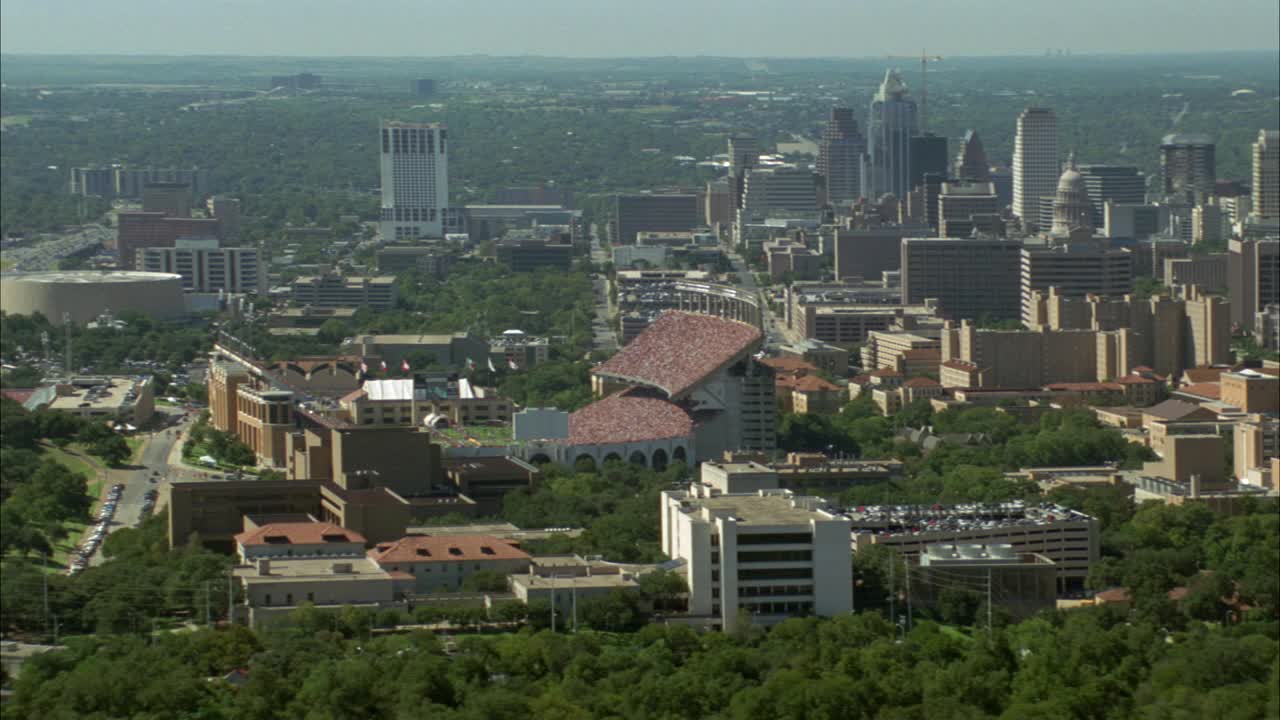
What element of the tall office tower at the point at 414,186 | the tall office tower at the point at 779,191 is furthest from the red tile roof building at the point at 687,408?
the tall office tower at the point at 779,191

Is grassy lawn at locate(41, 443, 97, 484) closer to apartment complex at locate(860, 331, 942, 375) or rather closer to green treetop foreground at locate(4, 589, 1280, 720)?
green treetop foreground at locate(4, 589, 1280, 720)

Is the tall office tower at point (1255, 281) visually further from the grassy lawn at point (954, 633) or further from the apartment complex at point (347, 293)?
the grassy lawn at point (954, 633)

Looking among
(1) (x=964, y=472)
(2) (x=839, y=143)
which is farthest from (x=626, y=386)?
(2) (x=839, y=143)

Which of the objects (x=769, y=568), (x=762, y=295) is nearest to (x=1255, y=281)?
(x=762, y=295)

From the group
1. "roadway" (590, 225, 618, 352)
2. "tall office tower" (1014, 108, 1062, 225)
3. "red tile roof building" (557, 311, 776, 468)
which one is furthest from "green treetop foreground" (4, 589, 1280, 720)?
"tall office tower" (1014, 108, 1062, 225)

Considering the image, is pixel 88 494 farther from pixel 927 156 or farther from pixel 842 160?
pixel 842 160

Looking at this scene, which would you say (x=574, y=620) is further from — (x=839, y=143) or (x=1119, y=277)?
(x=839, y=143)
